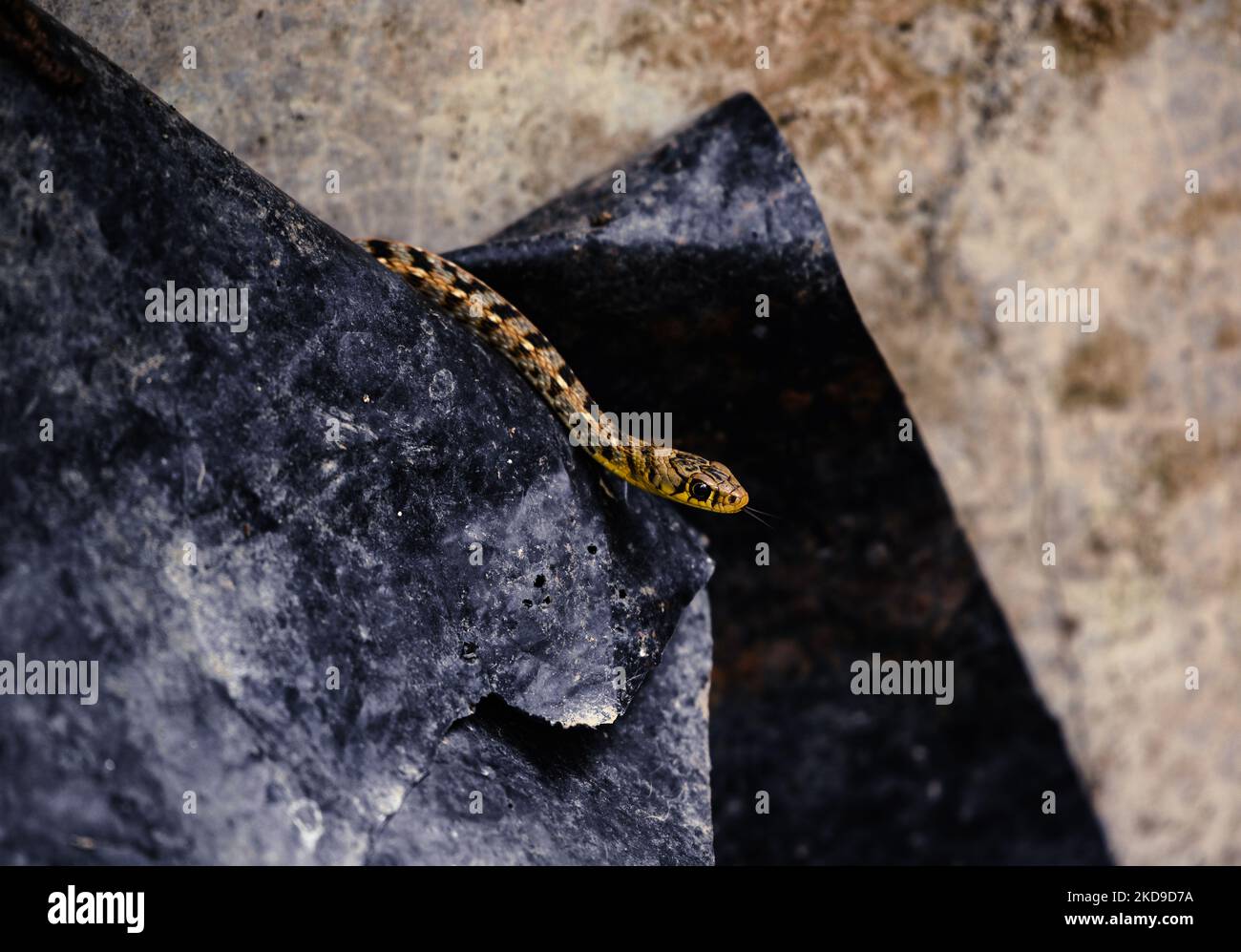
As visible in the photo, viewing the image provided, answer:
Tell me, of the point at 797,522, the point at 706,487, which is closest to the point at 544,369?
the point at 706,487

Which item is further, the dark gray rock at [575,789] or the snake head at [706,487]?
the snake head at [706,487]

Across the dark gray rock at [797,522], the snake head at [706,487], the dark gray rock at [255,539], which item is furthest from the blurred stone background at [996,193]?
the snake head at [706,487]

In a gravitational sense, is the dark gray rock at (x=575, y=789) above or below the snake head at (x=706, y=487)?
below

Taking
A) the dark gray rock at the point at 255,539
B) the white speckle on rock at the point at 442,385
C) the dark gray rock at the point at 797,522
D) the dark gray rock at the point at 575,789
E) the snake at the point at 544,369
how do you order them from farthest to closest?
the dark gray rock at the point at 797,522 < the snake at the point at 544,369 < the white speckle on rock at the point at 442,385 < the dark gray rock at the point at 575,789 < the dark gray rock at the point at 255,539

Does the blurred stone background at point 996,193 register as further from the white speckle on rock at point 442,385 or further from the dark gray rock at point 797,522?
the white speckle on rock at point 442,385

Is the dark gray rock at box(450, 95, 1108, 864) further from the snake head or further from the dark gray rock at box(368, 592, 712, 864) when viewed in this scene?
the dark gray rock at box(368, 592, 712, 864)

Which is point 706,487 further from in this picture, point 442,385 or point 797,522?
point 797,522

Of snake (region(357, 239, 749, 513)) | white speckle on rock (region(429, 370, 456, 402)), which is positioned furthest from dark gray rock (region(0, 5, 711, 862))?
snake (region(357, 239, 749, 513))
